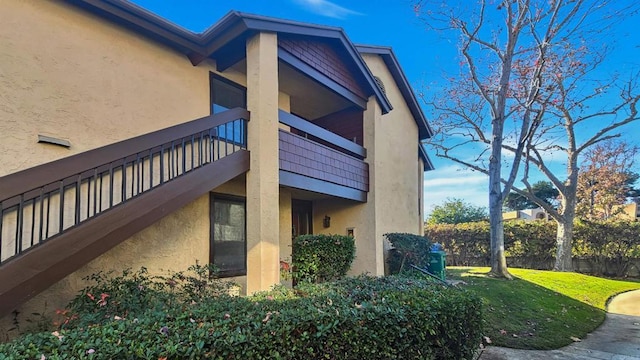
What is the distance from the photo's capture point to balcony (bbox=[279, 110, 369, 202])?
284 inches

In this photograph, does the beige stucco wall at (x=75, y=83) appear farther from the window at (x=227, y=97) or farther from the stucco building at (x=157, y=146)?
the window at (x=227, y=97)

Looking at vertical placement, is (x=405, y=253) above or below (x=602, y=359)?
above

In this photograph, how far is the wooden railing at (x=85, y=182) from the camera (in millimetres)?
3912

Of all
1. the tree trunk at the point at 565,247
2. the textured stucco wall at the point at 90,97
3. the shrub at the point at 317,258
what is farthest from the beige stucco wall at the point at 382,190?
the tree trunk at the point at 565,247

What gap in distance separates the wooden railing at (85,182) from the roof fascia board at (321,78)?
1609 millimetres

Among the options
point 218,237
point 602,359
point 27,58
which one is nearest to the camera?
point 27,58

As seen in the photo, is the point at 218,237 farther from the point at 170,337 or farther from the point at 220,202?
the point at 170,337

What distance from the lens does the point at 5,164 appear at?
182 inches

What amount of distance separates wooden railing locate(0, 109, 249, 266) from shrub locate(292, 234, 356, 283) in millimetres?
2791

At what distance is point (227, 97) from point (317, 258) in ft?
Answer: 13.7

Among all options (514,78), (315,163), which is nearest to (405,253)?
(315,163)

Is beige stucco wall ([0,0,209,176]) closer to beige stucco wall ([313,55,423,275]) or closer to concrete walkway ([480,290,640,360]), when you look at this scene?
beige stucco wall ([313,55,423,275])

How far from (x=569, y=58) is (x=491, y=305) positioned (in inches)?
482

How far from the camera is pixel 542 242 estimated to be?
18406mm
